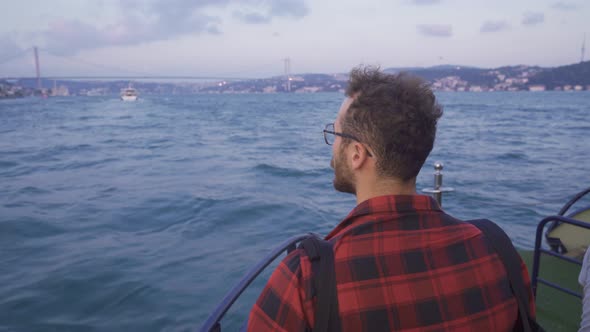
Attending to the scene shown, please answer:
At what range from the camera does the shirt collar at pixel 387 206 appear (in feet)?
3.46

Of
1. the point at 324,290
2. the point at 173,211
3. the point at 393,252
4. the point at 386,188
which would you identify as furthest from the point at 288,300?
the point at 173,211

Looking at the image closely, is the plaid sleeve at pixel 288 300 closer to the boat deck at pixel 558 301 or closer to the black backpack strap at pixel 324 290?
the black backpack strap at pixel 324 290

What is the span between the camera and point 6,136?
74.9 ft

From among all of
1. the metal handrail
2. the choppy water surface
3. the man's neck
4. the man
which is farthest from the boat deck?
the choppy water surface

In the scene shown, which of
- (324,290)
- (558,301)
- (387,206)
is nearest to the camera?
(324,290)

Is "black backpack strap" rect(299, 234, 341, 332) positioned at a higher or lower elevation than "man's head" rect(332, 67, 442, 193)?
lower

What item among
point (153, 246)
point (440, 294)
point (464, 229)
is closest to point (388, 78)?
point (464, 229)

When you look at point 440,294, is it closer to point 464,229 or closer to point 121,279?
point 464,229

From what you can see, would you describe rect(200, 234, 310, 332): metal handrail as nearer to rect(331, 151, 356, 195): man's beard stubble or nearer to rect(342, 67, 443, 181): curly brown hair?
rect(331, 151, 356, 195): man's beard stubble

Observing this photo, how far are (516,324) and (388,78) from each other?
0.69 metres

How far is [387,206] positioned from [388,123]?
193mm

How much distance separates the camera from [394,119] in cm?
107

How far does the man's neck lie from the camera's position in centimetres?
111

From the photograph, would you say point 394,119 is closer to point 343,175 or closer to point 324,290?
point 343,175
